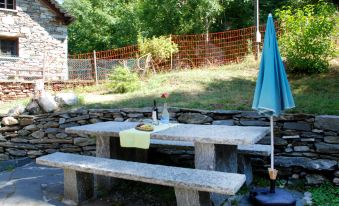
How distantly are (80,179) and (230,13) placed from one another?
507 inches

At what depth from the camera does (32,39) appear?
13.5 meters

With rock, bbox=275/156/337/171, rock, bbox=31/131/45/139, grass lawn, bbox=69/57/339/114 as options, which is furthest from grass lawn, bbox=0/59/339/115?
rock, bbox=31/131/45/139

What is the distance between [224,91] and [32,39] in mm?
9691

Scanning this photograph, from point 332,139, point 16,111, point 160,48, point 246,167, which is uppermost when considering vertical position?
point 160,48

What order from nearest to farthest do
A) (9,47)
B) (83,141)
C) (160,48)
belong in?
(83,141) → (160,48) → (9,47)

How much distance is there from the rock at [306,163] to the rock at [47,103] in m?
3.97

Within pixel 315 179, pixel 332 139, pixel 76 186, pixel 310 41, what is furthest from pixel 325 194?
pixel 310 41

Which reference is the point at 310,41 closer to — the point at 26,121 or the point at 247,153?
the point at 247,153

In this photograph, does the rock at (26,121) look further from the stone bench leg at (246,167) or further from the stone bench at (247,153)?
the stone bench leg at (246,167)

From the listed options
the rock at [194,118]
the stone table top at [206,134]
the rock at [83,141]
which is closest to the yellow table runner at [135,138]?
the stone table top at [206,134]

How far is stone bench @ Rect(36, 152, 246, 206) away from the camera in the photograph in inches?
116

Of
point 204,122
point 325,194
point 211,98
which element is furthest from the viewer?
point 211,98

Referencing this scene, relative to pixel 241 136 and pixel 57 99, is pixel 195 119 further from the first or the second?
pixel 57 99

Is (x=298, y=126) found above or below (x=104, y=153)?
above
